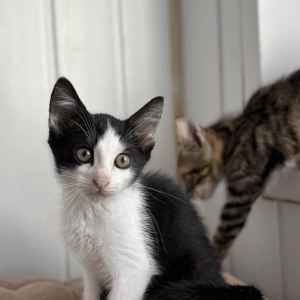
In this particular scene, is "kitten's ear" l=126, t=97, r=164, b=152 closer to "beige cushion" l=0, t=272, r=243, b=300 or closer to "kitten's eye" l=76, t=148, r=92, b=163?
"kitten's eye" l=76, t=148, r=92, b=163

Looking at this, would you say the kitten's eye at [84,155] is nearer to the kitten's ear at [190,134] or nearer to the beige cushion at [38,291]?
the beige cushion at [38,291]

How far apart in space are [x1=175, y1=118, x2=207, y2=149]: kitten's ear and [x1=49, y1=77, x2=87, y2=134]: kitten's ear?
61cm

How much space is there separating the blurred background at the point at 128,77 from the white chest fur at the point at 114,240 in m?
0.49

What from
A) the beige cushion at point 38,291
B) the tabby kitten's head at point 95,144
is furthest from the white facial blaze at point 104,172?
the beige cushion at point 38,291

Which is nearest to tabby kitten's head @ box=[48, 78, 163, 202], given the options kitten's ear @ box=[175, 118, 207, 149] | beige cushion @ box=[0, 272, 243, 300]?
beige cushion @ box=[0, 272, 243, 300]

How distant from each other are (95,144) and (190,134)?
0.70m

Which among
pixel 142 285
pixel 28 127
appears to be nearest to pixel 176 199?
pixel 142 285

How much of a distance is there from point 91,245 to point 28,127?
76 cm

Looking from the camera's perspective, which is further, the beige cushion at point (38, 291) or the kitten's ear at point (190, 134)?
the kitten's ear at point (190, 134)

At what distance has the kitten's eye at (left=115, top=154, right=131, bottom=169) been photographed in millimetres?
860

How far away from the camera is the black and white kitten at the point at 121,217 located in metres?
0.84

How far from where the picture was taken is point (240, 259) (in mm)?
1608

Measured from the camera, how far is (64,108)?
2.92 ft

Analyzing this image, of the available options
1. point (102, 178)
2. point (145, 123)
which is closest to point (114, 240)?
point (102, 178)
